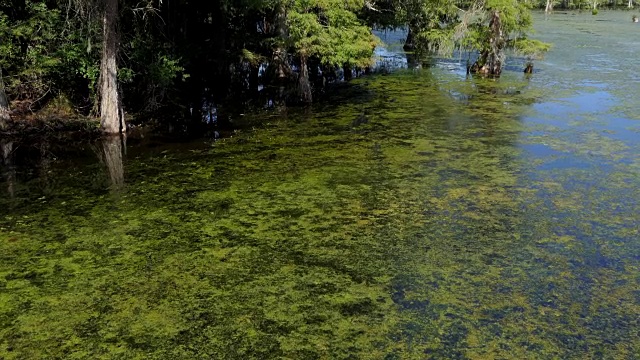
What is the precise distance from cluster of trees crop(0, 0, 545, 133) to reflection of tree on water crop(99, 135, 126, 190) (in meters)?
0.40

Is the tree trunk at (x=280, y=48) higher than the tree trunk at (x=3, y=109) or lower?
higher

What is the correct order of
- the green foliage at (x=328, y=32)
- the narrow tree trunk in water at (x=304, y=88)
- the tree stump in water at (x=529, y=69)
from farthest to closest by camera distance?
the tree stump in water at (x=529, y=69)
the narrow tree trunk in water at (x=304, y=88)
the green foliage at (x=328, y=32)

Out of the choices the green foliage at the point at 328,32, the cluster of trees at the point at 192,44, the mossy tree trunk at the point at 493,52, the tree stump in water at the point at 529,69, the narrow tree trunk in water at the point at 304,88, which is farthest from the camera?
the tree stump in water at the point at 529,69

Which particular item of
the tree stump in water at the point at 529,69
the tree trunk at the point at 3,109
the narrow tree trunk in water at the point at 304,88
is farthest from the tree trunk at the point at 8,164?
the tree stump in water at the point at 529,69

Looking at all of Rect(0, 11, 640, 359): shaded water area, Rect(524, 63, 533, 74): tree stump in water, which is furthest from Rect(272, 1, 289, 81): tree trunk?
Rect(524, 63, 533, 74): tree stump in water

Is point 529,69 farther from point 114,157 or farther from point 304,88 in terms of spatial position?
point 114,157

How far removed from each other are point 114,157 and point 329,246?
4.35m

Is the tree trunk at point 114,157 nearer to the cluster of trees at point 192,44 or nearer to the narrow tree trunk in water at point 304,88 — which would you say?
the cluster of trees at point 192,44

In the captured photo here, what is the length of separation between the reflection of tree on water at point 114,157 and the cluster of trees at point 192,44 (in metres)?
0.40

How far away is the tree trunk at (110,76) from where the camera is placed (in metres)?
8.49

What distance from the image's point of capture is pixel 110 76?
28.7ft

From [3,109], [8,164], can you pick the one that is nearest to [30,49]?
[3,109]

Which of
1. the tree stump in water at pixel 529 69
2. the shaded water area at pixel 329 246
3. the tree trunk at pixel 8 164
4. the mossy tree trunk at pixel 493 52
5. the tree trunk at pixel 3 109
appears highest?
the mossy tree trunk at pixel 493 52

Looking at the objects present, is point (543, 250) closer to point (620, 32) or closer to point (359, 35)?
point (359, 35)
